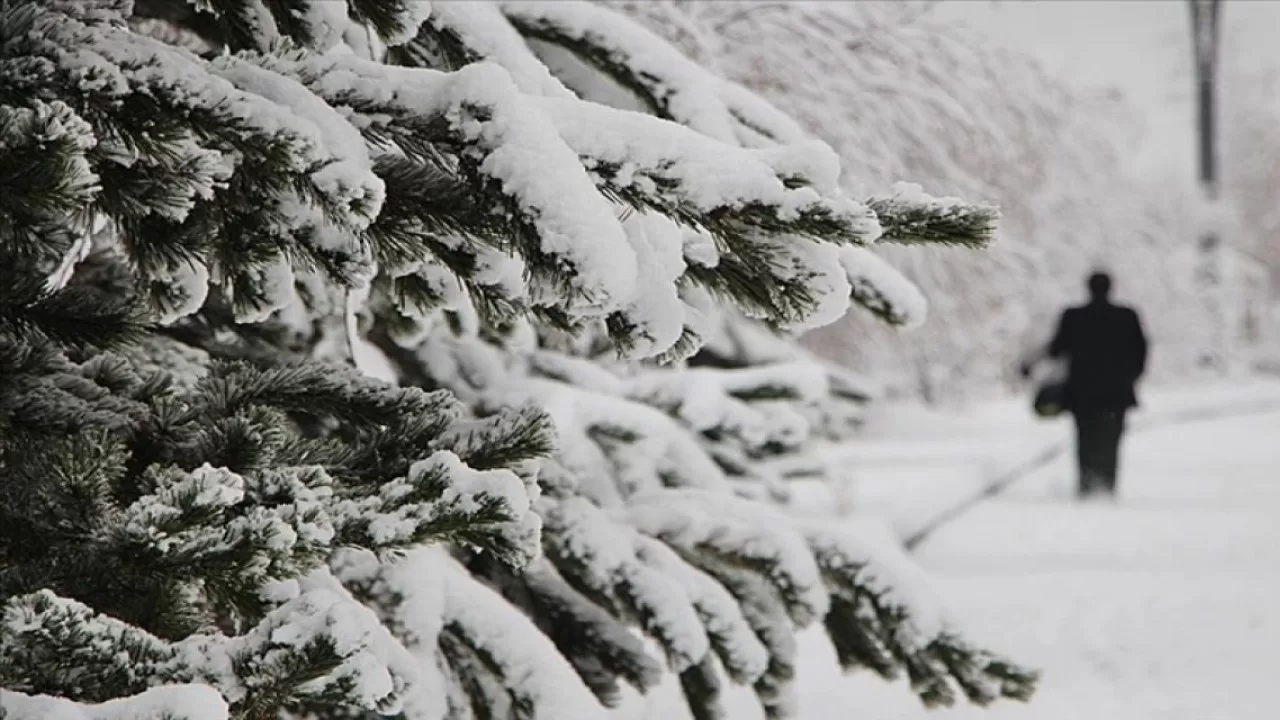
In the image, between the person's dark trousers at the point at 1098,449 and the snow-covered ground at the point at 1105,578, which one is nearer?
the snow-covered ground at the point at 1105,578

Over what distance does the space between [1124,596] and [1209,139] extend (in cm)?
1690

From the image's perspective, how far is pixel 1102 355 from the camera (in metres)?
8.18

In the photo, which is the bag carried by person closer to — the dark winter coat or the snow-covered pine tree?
the dark winter coat

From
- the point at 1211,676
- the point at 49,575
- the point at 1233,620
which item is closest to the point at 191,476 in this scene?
the point at 49,575

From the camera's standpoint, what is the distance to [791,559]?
2.50 meters

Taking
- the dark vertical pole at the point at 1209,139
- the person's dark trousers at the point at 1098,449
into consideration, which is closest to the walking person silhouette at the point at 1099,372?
the person's dark trousers at the point at 1098,449

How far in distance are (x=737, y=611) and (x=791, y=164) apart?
130 cm

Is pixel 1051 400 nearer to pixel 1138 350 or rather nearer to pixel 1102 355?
pixel 1102 355

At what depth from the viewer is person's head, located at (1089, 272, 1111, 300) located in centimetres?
805

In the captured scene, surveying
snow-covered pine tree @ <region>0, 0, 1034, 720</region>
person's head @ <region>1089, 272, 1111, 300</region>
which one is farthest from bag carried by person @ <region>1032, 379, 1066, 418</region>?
snow-covered pine tree @ <region>0, 0, 1034, 720</region>

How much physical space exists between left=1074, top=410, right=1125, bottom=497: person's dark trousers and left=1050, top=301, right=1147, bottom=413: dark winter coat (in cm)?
11

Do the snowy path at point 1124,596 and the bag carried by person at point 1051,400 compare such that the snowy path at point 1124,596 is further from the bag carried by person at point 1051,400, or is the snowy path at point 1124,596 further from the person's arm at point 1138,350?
the person's arm at point 1138,350

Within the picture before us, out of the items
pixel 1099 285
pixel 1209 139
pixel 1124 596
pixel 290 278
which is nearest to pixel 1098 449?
pixel 1099 285

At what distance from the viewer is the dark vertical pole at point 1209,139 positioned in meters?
16.2
